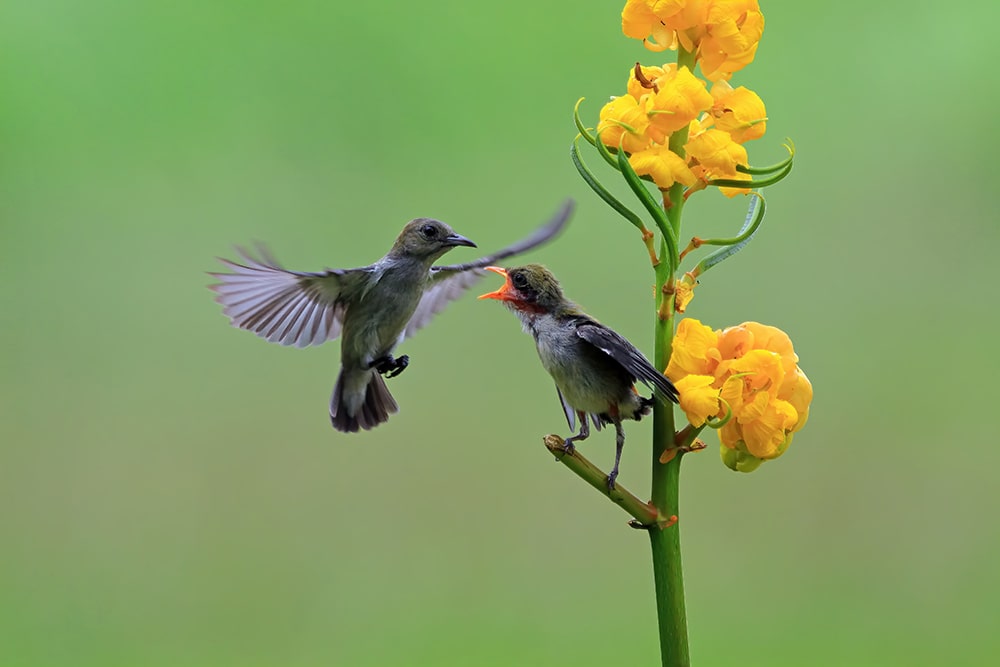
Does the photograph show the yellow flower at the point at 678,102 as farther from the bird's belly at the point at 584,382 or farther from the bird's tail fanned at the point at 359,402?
the bird's tail fanned at the point at 359,402

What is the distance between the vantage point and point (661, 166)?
0.70 meters

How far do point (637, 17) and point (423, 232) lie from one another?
0.44 m

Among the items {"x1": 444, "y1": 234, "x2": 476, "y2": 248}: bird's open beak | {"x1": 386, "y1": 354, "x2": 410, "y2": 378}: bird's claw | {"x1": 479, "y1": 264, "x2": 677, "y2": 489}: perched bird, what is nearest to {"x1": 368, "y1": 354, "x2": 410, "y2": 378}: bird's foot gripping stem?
{"x1": 386, "y1": 354, "x2": 410, "y2": 378}: bird's claw

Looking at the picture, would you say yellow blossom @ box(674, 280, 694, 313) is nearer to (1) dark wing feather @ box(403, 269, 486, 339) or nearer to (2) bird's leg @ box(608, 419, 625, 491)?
(2) bird's leg @ box(608, 419, 625, 491)

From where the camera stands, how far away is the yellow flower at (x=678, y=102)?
69cm

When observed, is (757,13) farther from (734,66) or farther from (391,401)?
(391,401)

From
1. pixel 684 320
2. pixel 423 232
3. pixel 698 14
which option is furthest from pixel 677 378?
pixel 423 232

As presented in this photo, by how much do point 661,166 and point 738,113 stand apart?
0.26 ft

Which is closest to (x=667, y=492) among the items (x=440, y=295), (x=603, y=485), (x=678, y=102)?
(x=603, y=485)

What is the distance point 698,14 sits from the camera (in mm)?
711

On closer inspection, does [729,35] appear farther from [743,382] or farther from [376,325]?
[376,325]

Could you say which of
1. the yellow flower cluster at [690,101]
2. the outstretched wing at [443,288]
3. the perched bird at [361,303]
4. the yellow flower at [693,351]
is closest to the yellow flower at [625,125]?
the yellow flower cluster at [690,101]

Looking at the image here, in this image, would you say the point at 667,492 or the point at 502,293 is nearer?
the point at 667,492

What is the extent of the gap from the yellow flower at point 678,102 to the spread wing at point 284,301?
443 mm
